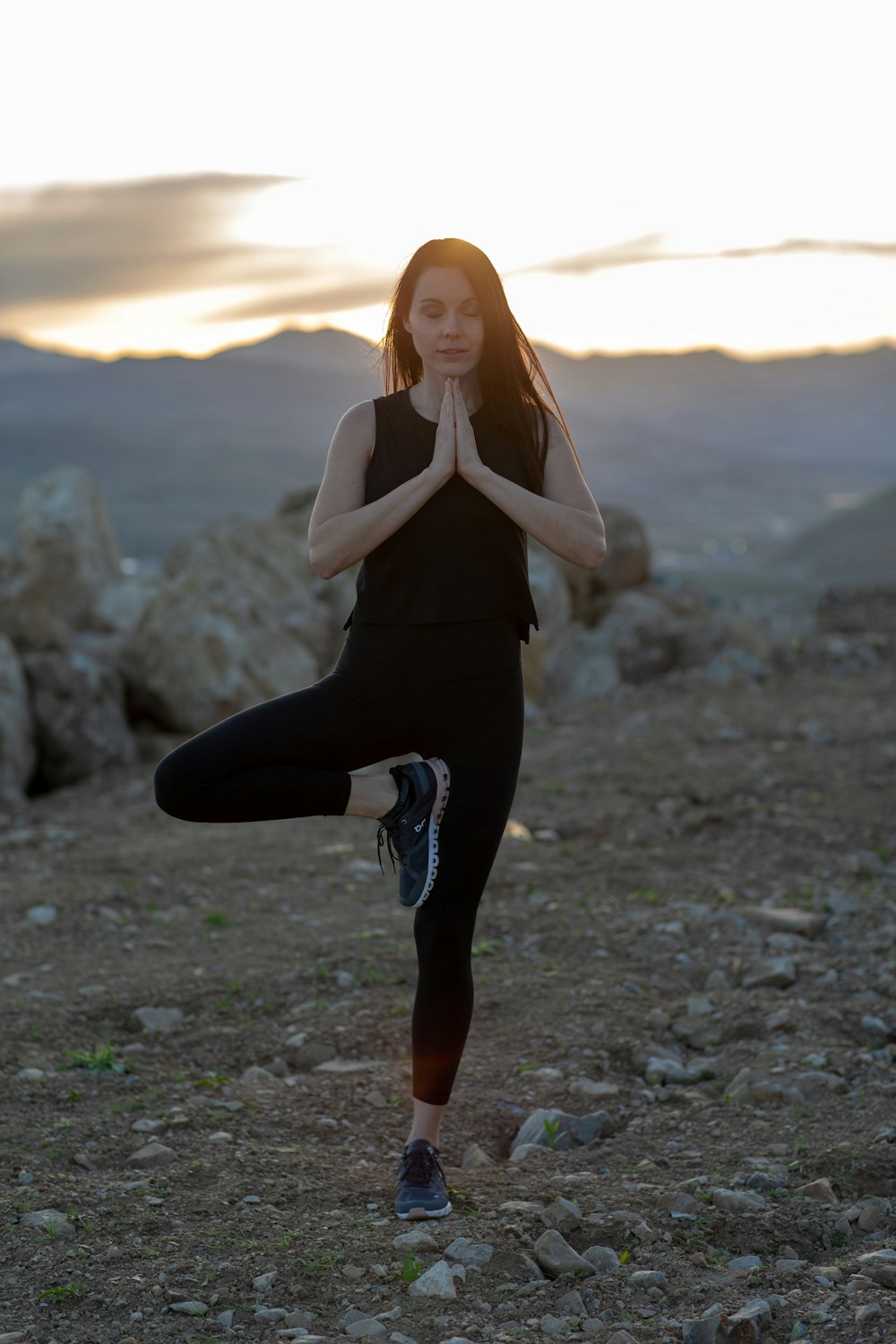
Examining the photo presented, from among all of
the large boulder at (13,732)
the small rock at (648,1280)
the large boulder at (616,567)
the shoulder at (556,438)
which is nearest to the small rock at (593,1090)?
the small rock at (648,1280)

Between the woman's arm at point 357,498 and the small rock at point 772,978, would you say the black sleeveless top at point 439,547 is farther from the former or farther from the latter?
the small rock at point 772,978

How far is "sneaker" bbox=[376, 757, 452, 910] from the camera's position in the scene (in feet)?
11.1

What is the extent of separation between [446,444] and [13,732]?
6768mm

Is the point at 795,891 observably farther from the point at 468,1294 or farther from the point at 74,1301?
the point at 74,1301

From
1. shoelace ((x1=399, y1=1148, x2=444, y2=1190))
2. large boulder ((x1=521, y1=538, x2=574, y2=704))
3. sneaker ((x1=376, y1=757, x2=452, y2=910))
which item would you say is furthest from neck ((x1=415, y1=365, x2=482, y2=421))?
large boulder ((x1=521, y1=538, x2=574, y2=704))

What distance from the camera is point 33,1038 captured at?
4.79 meters

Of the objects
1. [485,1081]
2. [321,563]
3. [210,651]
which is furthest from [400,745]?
[210,651]

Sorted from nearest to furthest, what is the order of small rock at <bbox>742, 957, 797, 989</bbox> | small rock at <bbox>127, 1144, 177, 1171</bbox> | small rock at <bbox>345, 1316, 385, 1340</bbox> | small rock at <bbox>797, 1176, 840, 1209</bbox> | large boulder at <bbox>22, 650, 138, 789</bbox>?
1. small rock at <bbox>345, 1316, 385, 1340</bbox>
2. small rock at <bbox>797, 1176, 840, 1209</bbox>
3. small rock at <bbox>127, 1144, 177, 1171</bbox>
4. small rock at <bbox>742, 957, 797, 989</bbox>
5. large boulder at <bbox>22, 650, 138, 789</bbox>

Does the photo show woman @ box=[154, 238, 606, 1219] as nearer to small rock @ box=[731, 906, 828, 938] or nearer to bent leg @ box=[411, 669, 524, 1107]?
bent leg @ box=[411, 669, 524, 1107]

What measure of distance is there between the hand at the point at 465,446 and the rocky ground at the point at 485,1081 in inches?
72.6

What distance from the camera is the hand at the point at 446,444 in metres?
3.35

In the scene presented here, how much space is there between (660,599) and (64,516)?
683 cm

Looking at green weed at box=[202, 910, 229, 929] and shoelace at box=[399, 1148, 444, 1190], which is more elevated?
shoelace at box=[399, 1148, 444, 1190]

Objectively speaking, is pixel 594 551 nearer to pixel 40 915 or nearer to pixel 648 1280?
pixel 648 1280
